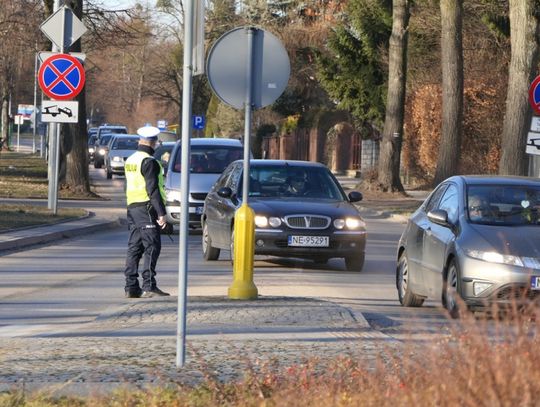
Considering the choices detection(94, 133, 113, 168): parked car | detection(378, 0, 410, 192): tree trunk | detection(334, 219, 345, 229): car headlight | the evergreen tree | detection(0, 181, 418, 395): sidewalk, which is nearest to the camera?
detection(0, 181, 418, 395): sidewalk

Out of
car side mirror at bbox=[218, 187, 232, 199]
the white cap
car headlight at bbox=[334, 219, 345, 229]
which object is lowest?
car headlight at bbox=[334, 219, 345, 229]

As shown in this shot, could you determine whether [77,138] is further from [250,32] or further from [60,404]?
[60,404]

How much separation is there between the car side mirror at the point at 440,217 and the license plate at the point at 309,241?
4.34 m

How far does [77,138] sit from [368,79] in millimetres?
18508

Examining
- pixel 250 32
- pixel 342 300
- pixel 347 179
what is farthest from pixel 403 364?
pixel 347 179

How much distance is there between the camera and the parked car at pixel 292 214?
17531 millimetres

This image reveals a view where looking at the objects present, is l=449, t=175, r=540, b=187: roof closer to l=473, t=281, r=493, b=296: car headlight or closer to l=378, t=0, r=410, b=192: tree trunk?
l=473, t=281, r=493, b=296: car headlight

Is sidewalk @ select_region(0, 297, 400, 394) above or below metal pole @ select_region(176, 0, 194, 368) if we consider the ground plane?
below

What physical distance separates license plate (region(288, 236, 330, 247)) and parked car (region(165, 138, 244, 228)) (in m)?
6.55

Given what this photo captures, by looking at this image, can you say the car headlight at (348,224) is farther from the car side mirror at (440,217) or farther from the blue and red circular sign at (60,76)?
the blue and red circular sign at (60,76)

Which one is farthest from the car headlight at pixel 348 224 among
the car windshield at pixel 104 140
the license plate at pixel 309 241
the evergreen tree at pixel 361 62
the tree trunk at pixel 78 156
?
the car windshield at pixel 104 140

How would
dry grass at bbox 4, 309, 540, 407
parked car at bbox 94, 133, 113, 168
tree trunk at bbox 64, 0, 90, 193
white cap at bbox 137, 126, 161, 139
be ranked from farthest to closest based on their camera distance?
parked car at bbox 94, 133, 113, 168, tree trunk at bbox 64, 0, 90, 193, white cap at bbox 137, 126, 161, 139, dry grass at bbox 4, 309, 540, 407

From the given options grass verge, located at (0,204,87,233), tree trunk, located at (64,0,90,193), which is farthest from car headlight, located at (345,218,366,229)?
tree trunk, located at (64,0,90,193)

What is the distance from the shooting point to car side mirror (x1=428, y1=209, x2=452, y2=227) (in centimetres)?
1306
